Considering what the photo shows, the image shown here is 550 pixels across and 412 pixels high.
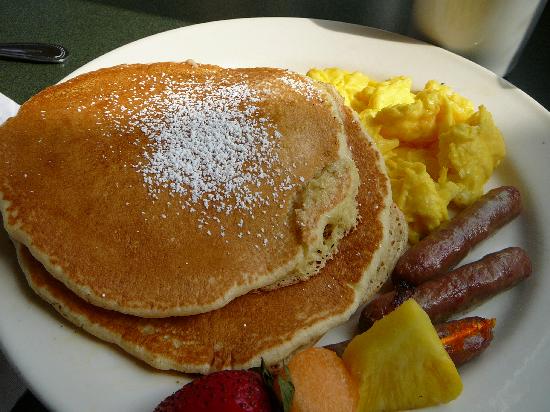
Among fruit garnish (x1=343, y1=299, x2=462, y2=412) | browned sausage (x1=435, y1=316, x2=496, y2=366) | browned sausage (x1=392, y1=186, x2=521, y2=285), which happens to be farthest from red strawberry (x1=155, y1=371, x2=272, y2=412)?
browned sausage (x1=392, y1=186, x2=521, y2=285)

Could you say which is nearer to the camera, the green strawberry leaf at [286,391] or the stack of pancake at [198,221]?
the green strawberry leaf at [286,391]

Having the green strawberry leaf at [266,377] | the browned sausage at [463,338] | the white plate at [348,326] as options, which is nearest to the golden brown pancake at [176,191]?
the white plate at [348,326]

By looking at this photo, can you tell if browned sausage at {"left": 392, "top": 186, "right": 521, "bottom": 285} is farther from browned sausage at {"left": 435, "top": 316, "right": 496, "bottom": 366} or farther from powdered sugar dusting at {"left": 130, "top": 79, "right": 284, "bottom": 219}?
powdered sugar dusting at {"left": 130, "top": 79, "right": 284, "bottom": 219}

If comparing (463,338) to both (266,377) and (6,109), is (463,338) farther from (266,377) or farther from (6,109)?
(6,109)

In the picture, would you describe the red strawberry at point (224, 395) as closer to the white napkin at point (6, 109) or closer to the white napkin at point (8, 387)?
the white napkin at point (8, 387)

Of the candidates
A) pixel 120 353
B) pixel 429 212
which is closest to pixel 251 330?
pixel 120 353

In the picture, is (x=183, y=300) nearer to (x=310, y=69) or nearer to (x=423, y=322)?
(x=423, y=322)

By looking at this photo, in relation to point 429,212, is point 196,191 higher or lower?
higher

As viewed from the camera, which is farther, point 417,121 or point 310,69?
point 310,69
